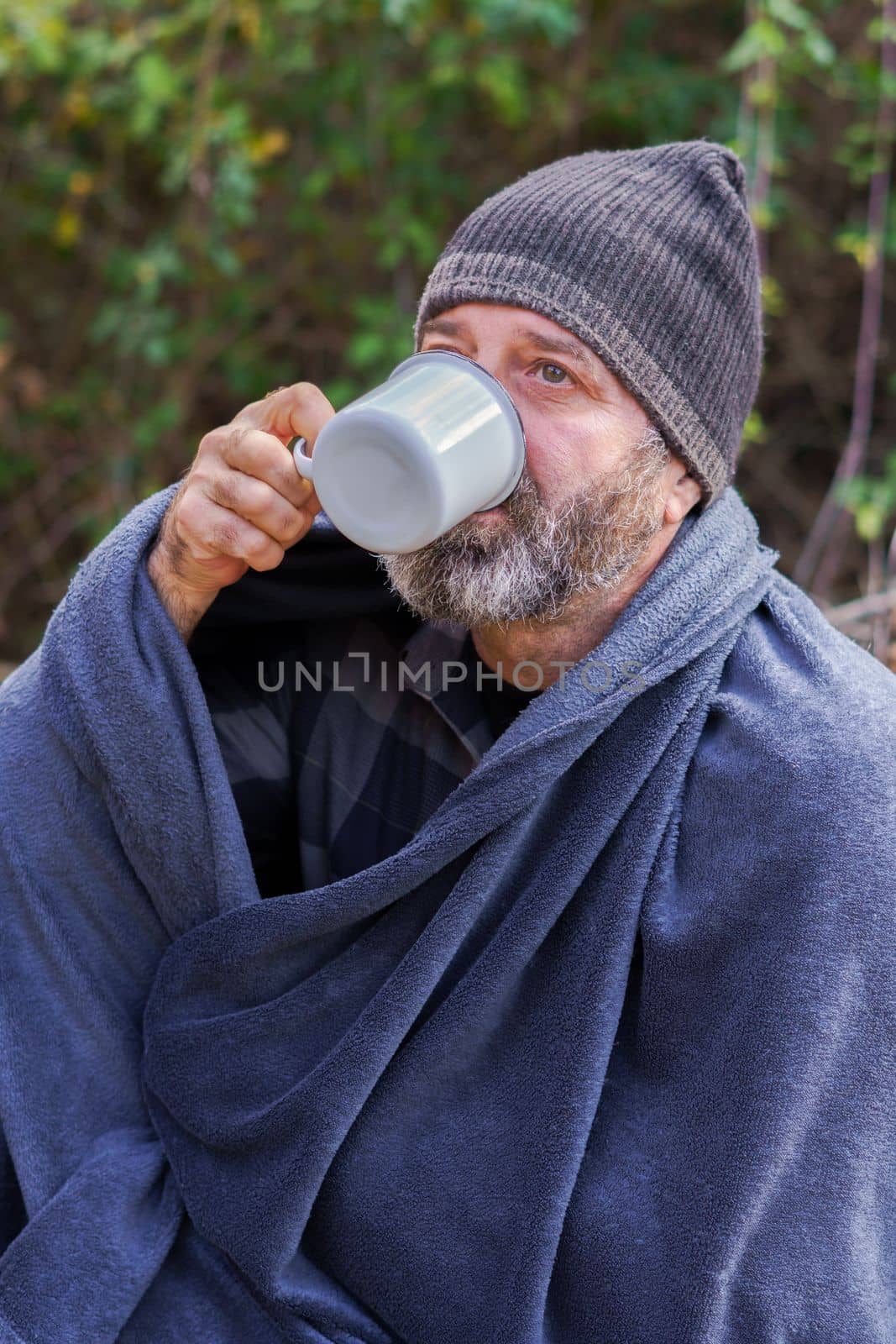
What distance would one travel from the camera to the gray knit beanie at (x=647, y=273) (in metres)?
1.30

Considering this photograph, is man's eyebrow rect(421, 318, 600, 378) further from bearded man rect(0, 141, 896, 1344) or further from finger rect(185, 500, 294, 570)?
finger rect(185, 500, 294, 570)

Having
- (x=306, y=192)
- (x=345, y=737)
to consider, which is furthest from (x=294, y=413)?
(x=306, y=192)

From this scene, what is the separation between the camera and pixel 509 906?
3.97 feet

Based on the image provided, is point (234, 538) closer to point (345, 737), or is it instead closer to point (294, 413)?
point (294, 413)

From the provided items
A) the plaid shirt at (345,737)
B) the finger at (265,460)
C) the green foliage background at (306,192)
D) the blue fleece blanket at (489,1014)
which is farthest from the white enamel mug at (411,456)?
the green foliage background at (306,192)

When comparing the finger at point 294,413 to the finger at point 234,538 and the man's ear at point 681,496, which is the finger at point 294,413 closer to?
the finger at point 234,538

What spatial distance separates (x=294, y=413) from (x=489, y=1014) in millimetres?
602

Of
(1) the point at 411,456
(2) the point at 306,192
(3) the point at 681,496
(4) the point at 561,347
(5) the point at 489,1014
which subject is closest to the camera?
(1) the point at 411,456

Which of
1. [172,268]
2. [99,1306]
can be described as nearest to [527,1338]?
[99,1306]

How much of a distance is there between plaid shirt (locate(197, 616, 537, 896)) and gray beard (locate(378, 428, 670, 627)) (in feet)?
0.46

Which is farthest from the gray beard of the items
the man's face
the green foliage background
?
the green foliage background

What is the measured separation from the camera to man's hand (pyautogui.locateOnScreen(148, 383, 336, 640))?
3.98 ft

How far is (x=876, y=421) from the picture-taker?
342cm

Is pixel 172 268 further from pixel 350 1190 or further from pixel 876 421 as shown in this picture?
pixel 350 1190
